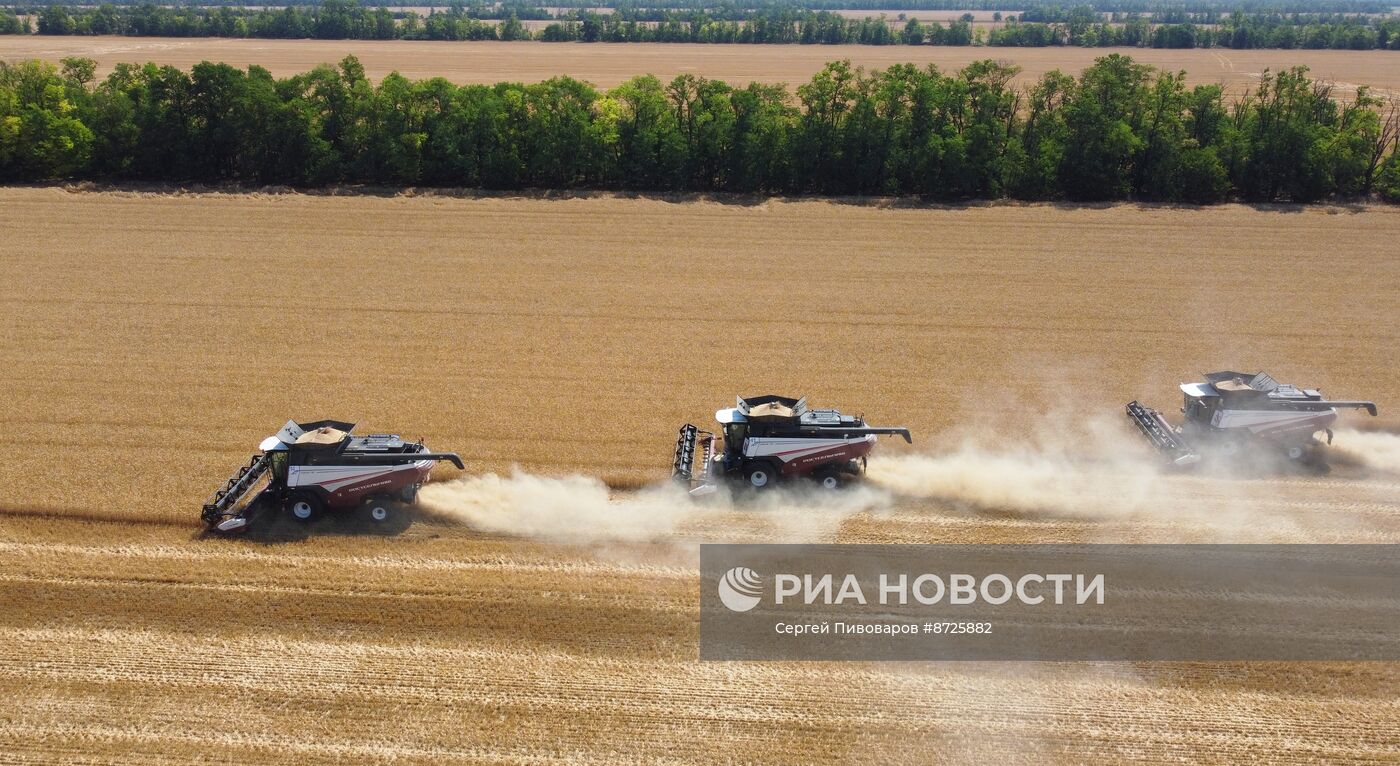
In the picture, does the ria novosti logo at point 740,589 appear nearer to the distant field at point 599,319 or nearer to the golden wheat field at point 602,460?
the golden wheat field at point 602,460

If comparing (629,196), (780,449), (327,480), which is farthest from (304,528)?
(629,196)

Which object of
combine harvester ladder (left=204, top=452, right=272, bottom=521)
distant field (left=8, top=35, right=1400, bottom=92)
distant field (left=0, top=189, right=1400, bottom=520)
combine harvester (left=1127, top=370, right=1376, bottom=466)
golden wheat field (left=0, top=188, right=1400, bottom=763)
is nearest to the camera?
golden wheat field (left=0, top=188, right=1400, bottom=763)

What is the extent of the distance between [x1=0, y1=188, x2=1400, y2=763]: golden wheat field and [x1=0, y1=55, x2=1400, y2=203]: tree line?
5166 millimetres

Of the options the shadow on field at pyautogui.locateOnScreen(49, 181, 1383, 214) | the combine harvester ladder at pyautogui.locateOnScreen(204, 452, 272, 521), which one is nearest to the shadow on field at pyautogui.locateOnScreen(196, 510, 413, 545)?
the combine harvester ladder at pyautogui.locateOnScreen(204, 452, 272, 521)

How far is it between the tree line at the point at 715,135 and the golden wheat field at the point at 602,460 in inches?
203

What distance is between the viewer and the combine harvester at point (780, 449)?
21.6 meters

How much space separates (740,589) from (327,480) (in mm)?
9016

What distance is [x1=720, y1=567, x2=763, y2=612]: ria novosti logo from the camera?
18172 mm

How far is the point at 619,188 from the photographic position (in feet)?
175

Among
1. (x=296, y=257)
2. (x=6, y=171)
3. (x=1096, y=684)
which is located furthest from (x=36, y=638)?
(x=6, y=171)

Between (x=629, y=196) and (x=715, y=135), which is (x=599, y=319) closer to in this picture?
(x=629, y=196)

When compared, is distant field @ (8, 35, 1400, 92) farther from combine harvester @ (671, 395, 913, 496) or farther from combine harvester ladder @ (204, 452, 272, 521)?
combine harvester ladder @ (204, 452, 272, 521)

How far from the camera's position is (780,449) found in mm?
21641

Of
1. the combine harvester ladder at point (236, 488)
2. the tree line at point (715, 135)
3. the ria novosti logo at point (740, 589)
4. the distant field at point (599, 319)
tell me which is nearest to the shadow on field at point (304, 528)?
the combine harvester ladder at point (236, 488)
